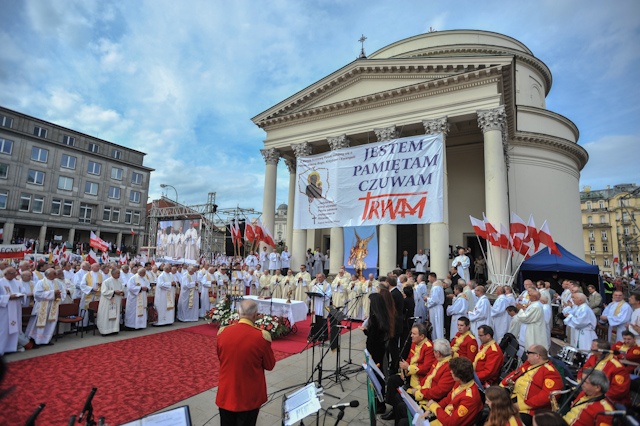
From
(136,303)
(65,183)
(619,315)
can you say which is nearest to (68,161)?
(65,183)

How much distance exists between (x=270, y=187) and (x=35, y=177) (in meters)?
31.8

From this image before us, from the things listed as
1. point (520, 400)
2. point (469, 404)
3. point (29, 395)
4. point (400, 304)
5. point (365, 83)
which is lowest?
point (29, 395)

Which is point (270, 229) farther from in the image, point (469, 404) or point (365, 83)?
point (469, 404)

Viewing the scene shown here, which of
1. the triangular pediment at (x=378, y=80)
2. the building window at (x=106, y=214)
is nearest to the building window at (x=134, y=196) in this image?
the building window at (x=106, y=214)

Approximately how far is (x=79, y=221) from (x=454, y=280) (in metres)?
43.7

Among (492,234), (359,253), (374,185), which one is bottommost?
(359,253)

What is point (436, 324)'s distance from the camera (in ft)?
33.4

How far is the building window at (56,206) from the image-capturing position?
3881 centimetres

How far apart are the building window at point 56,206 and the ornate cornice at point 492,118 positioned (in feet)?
145

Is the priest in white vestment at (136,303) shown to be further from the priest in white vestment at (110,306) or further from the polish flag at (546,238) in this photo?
the polish flag at (546,238)

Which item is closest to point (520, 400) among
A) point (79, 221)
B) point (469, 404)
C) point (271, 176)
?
point (469, 404)

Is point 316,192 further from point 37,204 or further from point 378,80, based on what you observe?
point 37,204

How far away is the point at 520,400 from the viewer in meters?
4.47

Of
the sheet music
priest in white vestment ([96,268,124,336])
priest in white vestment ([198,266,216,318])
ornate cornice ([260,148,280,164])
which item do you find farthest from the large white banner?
the sheet music
